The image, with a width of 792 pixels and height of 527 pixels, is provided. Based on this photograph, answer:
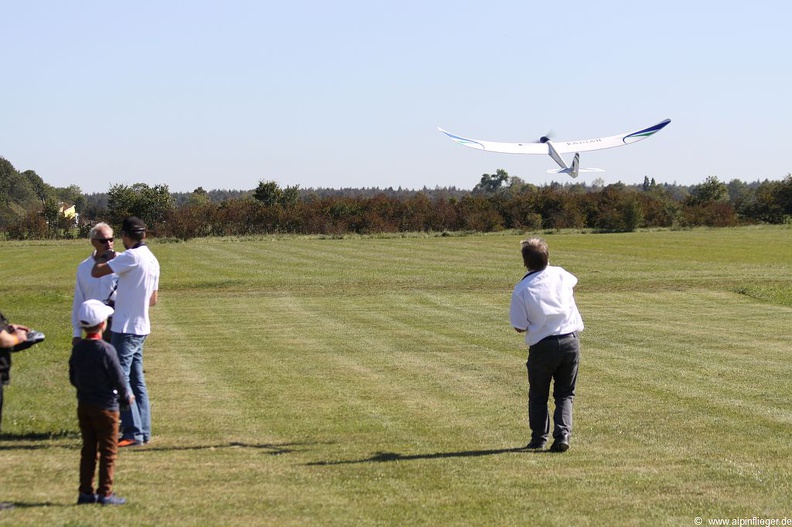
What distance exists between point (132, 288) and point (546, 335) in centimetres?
390

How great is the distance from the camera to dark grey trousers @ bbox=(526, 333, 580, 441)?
9359 millimetres

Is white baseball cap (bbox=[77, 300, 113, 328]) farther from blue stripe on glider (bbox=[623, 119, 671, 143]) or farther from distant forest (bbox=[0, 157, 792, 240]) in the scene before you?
distant forest (bbox=[0, 157, 792, 240])

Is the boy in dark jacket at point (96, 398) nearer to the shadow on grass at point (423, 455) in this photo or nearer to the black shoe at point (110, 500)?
the black shoe at point (110, 500)

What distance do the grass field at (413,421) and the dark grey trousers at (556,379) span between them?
326 mm

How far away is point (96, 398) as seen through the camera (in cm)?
755

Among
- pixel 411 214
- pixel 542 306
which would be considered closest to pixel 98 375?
pixel 542 306

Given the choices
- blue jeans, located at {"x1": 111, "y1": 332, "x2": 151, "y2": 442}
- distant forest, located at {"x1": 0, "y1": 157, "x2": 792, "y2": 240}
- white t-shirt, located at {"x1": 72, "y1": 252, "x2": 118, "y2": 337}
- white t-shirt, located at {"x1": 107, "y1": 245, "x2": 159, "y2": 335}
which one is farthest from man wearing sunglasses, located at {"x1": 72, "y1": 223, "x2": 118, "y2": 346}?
distant forest, located at {"x1": 0, "y1": 157, "x2": 792, "y2": 240}

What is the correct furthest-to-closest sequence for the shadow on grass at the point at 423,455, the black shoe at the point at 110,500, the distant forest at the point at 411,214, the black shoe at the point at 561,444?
the distant forest at the point at 411,214 < the black shoe at the point at 561,444 < the shadow on grass at the point at 423,455 < the black shoe at the point at 110,500

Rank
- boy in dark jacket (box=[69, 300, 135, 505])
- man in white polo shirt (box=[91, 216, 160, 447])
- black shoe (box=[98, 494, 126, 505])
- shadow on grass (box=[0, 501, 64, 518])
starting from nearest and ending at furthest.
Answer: shadow on grass (box=[0, 501, 64, 518]), black shoe (box=[98, 494, 126, 505]), boy in dark jacket (box=[69, 300, 135, 505]), man in white polo shirt (box=[91, 216, 160, 447])

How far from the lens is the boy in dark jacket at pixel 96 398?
7517 mm

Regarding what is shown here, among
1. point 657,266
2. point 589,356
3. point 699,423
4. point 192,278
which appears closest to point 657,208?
point 657,266

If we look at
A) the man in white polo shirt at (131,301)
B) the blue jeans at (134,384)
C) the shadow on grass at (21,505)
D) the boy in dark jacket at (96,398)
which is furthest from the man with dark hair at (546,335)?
the shadow on grass at (21,505)

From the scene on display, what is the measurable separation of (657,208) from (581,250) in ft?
125

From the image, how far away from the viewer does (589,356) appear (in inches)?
643
